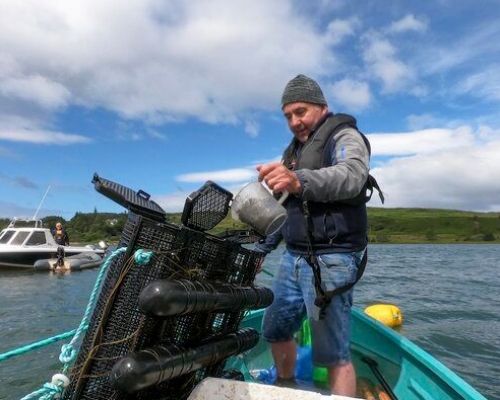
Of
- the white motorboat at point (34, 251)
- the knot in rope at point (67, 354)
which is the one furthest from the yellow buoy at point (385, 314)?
the white motorboat at point (34, 251)

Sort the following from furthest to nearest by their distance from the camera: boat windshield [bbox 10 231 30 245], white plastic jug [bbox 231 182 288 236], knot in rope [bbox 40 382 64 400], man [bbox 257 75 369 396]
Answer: boat windshield [bbox 10 231 30 245] → man [bbox 257 75 369 396] → white plastic jug [bbox 231 182 288 236] → knot in rope [bbox 40 382 64 400]

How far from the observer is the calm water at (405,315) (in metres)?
8.44

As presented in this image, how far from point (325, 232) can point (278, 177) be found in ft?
3.12

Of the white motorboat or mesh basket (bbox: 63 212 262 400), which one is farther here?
the white motorboat

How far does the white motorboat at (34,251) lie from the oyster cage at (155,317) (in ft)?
85.8

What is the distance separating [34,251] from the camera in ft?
90.6

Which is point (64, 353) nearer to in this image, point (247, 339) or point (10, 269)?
point (247, 339)

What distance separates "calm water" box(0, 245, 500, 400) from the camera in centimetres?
844

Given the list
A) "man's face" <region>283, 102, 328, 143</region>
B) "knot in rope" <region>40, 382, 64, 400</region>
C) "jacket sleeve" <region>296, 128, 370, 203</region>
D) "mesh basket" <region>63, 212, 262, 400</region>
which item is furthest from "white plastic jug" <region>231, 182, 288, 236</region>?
"knot in rope" <region>40, 382, 64, 400</region>

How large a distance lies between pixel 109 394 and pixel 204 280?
0.82m

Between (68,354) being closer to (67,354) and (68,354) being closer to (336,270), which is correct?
(67,354)

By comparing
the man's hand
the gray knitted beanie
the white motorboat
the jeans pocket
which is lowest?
the white motorboat

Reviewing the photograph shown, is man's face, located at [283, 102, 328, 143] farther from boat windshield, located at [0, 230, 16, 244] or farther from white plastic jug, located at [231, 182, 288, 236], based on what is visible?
boat windshield, located at [0, 230, 16, 244]

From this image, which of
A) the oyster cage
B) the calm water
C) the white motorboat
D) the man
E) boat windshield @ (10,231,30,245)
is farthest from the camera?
boat windshield @ (10,231,30,245)
